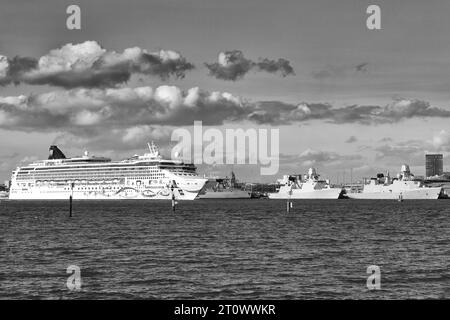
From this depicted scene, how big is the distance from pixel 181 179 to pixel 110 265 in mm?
117791

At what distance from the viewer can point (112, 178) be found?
156 meters

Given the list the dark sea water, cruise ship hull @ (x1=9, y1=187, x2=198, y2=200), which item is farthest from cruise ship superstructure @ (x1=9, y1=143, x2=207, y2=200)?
the dark sea water

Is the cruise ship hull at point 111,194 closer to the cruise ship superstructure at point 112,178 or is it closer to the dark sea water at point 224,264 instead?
the cruise ship superstructure at point 112,178

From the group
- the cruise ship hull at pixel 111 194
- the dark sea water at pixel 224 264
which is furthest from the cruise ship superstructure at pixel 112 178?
the dark sea water at pixel 224 264

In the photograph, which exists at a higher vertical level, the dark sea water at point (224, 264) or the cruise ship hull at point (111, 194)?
the cruise ship hull at point (111, 194)

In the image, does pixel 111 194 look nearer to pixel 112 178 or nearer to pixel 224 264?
pixel 112 178

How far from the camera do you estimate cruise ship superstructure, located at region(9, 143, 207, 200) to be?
486ft

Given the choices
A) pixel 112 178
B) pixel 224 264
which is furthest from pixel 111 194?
pixel 224 264

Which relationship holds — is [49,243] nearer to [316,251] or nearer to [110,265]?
[110,265]

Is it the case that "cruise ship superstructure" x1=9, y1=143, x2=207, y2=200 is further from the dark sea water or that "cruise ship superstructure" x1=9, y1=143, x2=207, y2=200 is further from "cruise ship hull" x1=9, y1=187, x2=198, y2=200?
the dark sea water

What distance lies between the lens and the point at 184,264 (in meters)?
30.0

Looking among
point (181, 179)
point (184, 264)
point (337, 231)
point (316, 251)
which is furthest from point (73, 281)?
point (181, 179)

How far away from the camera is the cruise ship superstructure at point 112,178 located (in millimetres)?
148125

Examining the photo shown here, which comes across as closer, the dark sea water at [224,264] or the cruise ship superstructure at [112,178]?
the dark sea water at [224,264]
